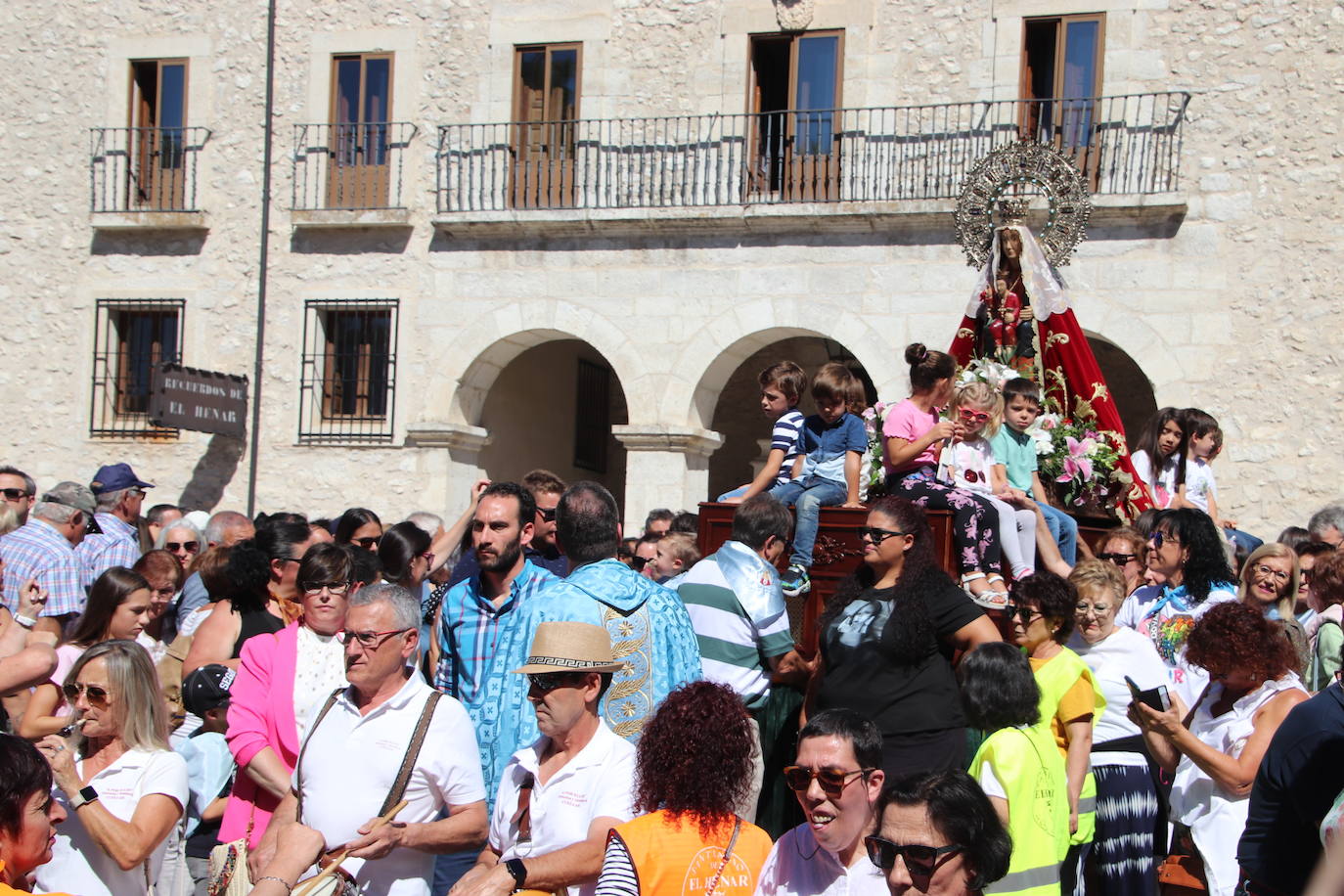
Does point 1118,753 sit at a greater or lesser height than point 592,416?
Result: lesser

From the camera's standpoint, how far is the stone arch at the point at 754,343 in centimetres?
1517

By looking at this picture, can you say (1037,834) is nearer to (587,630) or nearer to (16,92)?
(587,630)

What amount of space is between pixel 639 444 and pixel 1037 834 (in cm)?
1150

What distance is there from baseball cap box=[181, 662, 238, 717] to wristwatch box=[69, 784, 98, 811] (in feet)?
3.59

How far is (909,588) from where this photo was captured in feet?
16.9

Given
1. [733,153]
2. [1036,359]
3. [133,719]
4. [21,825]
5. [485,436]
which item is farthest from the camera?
[485,436]

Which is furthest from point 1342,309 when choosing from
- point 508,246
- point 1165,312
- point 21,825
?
point 21,825

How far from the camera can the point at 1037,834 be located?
185 inches

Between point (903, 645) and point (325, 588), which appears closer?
point (903, 645)

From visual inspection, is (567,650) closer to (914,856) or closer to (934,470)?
(914,856)

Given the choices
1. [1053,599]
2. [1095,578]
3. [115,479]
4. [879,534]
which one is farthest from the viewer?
[115,479]

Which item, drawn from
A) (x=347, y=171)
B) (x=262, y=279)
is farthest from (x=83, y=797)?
(x=347, y=171)

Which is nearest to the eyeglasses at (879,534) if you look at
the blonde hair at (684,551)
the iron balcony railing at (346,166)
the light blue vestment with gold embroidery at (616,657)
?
the light blue vestment with gold embroidery at (616,657)

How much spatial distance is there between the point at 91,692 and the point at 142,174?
14.4m
